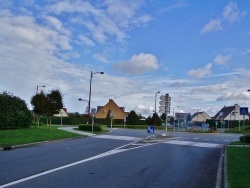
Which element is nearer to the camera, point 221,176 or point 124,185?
point 124,185

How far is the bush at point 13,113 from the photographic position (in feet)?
95.9

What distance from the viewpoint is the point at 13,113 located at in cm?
3059

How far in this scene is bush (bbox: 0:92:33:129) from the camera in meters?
29.2

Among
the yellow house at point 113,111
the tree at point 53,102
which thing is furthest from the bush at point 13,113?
the yellow house at point 113,111

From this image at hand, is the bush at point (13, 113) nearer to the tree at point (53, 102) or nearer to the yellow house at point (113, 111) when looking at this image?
the tree at point (53, 102)

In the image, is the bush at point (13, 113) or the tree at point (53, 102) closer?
the bush at point (13, 113)

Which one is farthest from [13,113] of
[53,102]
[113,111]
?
[113,111]

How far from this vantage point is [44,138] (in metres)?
23.9

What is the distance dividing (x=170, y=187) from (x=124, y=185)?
1183mm

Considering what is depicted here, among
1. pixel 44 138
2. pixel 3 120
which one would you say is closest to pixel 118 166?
pixel 44 138

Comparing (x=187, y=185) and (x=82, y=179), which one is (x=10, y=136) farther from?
(x=187, y=185)

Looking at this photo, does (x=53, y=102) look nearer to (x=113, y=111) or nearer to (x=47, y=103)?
(x=47, y=103)

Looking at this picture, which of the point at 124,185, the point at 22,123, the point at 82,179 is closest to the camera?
the point at 124,185

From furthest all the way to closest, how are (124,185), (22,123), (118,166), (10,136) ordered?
(22,123) → (10,136) → (118,166) → (124,185)
